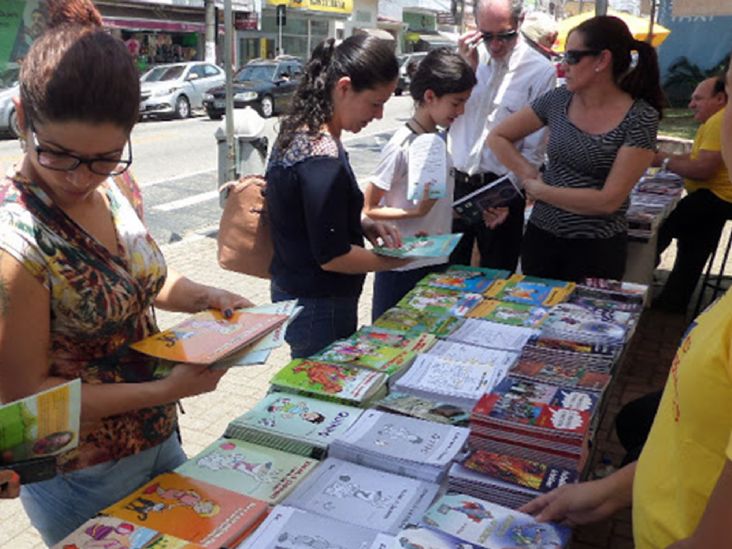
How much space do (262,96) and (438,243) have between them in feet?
49.7

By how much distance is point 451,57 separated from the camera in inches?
110

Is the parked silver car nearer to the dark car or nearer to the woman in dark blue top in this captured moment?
the dark car

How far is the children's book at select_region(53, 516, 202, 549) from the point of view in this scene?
1263mm

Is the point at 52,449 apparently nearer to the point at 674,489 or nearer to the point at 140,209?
the point at 140,209

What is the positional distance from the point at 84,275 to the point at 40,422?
31 centimetres

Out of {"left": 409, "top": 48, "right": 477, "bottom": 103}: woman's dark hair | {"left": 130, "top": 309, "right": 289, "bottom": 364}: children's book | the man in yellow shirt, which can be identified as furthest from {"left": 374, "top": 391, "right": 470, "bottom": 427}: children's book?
the man in yellow shirt

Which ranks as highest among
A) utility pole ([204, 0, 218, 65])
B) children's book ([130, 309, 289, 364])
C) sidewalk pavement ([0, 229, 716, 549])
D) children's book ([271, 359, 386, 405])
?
A: utility pole ([204, 0, 218, 65])

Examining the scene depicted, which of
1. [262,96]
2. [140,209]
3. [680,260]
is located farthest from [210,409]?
[262,96]

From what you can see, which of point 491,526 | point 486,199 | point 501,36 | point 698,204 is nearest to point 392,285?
point 486,199

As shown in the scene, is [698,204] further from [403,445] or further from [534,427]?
[403,445]

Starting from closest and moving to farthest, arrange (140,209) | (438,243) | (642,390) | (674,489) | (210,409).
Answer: (674,489), (140,209), (438,243), (210,409), (642,390)

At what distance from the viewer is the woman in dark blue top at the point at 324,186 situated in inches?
79.7

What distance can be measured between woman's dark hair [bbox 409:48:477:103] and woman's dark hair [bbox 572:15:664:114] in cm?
49

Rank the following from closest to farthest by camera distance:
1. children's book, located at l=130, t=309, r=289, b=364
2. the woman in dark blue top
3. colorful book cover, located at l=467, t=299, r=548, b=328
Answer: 1. children's book, located at l=130, t=309, r=289, b=364
2. the woman in dark blue top
3. colorful book cover, located at l=467, t=299, r=548, b=328
